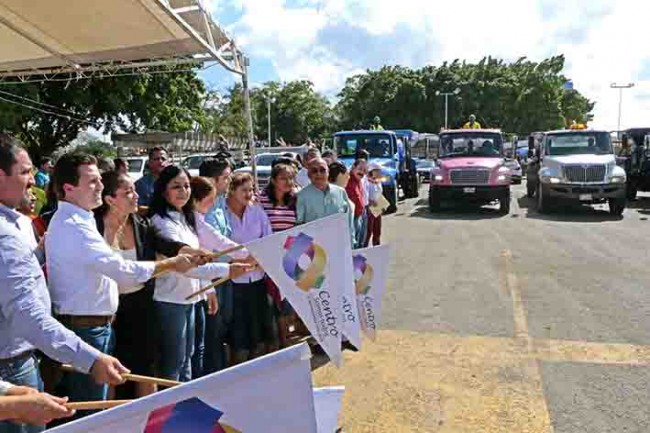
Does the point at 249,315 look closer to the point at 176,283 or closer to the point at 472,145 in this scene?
the point at 176,283

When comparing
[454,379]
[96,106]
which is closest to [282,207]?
[454,379]

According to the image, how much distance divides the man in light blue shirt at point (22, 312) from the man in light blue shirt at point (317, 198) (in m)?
3.25

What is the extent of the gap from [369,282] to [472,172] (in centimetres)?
1191

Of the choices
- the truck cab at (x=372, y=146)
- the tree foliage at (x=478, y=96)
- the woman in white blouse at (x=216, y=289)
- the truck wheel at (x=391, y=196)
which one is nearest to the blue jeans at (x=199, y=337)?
the woman in white blouse at (x=216, y=289)

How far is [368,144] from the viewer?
1784 cm

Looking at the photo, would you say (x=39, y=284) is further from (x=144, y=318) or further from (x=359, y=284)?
(x=359, y=284)

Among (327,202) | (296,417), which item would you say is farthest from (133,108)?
(296,417)

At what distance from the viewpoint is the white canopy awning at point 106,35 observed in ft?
25.4

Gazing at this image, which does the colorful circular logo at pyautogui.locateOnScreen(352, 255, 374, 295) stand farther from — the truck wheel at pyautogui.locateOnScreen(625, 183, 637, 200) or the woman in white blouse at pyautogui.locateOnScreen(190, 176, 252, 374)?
the truck wheel at pyautogui.locateOnScreen(625, 183, 637, 200)

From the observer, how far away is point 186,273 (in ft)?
11.4

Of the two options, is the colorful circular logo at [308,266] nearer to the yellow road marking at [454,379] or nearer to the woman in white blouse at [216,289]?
the woman in white blouse at [216,289]

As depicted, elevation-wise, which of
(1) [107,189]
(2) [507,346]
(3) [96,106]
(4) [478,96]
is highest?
(4) [478,96]

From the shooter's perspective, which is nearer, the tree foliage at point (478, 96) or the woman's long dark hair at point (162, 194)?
the woman's long dark hair at point (162, 194)

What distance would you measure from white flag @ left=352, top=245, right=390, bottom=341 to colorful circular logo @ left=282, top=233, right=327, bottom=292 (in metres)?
0.95
